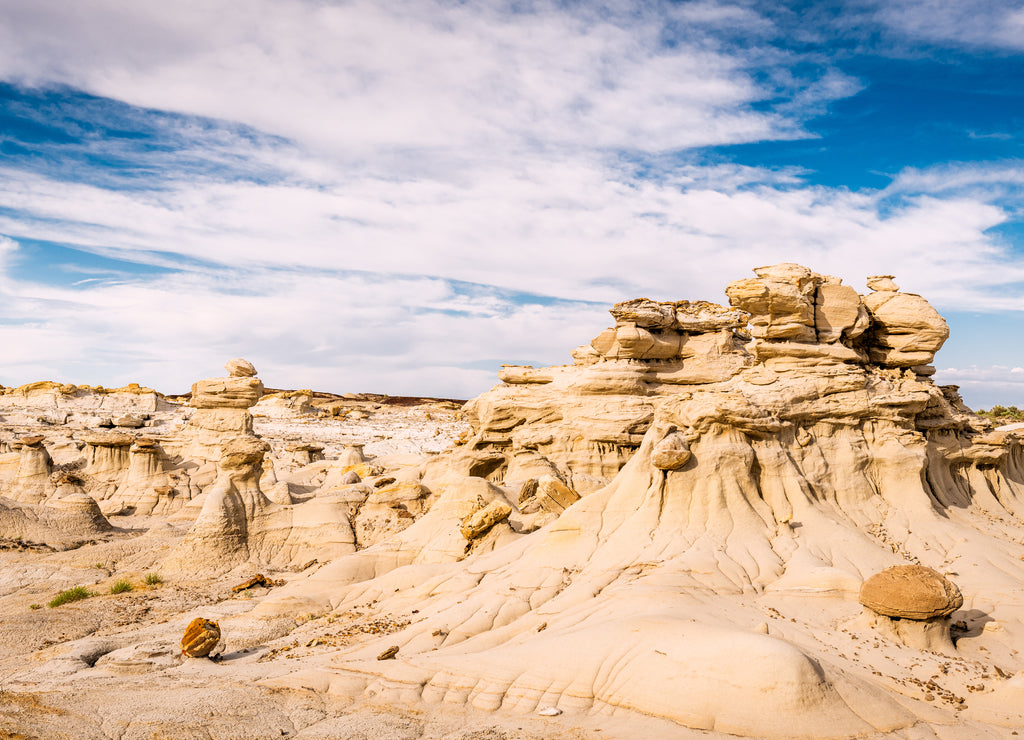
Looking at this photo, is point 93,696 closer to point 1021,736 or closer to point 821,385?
point 1021,736

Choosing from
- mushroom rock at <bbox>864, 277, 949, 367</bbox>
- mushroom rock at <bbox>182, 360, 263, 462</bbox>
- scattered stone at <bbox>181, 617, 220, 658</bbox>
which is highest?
mushroom rock at <bbox>864, 277, 949, 367</bbox>

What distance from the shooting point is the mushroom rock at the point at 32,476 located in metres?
31.5

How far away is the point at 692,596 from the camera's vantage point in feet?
39.9

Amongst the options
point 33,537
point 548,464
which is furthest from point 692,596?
point 33,537

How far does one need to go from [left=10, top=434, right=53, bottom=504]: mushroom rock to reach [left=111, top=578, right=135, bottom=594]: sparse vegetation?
47.5ft

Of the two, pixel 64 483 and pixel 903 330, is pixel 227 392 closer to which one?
pixel 64 483

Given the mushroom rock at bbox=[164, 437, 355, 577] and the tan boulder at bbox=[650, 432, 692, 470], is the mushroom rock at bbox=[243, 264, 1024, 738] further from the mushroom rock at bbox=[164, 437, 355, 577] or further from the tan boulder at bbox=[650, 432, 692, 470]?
the mushroom rock at bbox=[164, 437, 355, 577]

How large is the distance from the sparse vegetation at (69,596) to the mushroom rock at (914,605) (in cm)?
1979

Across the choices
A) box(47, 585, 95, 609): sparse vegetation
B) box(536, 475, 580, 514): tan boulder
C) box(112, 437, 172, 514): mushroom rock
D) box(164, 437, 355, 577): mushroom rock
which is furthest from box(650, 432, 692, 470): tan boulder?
box(112, 437, 172, 514): mushroom rock

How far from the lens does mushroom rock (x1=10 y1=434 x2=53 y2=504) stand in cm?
3145

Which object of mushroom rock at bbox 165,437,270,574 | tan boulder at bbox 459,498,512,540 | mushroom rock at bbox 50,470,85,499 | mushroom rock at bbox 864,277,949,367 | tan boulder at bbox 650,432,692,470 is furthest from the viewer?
mushroom rock at bbox 50,470,85,499

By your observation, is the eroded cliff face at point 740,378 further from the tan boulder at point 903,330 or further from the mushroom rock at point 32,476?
the mushroom rock at point 32,476

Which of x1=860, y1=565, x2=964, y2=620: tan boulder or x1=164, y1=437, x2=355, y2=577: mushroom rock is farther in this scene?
x1=164, y1=437, x2=355, y2=577: mushroom rock

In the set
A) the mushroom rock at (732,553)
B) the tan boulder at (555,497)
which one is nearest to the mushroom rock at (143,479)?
the mushroom rock at (732,553)
